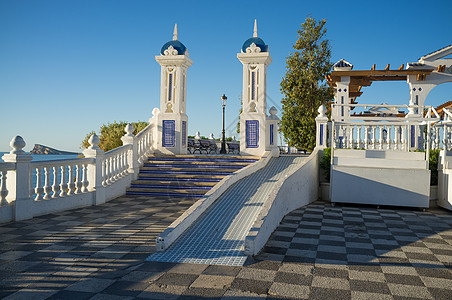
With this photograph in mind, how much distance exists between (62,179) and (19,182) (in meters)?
1.16

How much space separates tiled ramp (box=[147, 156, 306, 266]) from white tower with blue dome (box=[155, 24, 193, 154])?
16.8 feet

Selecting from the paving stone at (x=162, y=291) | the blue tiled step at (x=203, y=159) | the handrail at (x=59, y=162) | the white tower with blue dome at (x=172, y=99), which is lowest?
the paving stone at (x=162, y=291)

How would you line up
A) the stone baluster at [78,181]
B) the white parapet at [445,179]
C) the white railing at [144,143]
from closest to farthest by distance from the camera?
the stone baluster at [78,181] < the white parapet at [445,179] < the white railing at [144,143]

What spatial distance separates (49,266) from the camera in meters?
4.20

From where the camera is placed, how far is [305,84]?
2156 cm

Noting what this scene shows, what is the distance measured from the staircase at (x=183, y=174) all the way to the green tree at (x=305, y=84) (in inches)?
405

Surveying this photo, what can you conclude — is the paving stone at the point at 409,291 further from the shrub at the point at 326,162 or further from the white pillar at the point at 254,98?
the white pillar at the point at 254,98

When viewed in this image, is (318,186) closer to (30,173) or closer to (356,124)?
(356,124)

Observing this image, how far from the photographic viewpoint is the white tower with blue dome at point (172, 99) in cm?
1303

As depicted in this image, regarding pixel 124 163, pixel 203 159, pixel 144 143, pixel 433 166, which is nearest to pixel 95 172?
pixel 124 163

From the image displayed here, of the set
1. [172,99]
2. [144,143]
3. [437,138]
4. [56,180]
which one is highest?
[172,99]

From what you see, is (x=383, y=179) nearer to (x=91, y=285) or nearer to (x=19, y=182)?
(x=91, y=285)

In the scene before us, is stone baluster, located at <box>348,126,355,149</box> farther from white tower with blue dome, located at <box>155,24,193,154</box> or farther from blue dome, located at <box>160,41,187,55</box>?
blue dome, located at <box>160,41,187,55</box>

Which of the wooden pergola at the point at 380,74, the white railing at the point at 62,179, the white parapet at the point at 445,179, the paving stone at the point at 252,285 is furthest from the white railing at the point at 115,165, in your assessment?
the wooden pergola at the point at 380,74
